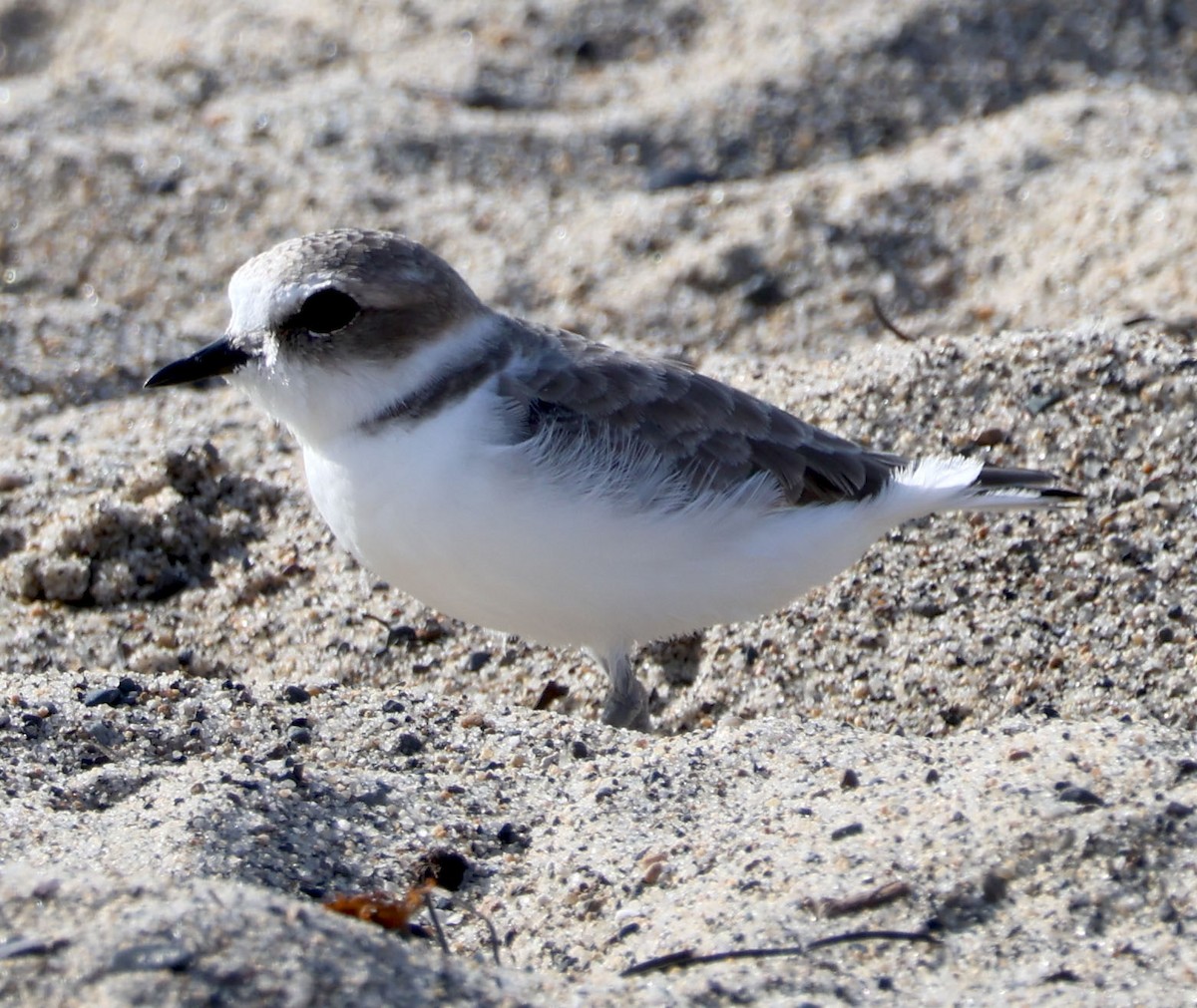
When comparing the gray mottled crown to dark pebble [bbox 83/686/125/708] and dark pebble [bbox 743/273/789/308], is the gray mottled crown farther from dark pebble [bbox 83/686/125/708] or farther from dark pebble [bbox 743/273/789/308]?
dark pebble [bbox 743/273/789/308]

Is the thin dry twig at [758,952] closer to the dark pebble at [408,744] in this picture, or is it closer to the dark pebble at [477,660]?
the dark pebble at [408,744]

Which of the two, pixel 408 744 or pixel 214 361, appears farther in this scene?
pixel 214 361

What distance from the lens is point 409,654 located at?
4570 mm

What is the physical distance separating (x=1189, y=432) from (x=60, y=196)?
4565 millimetres

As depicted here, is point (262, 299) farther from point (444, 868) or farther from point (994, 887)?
point (994, 887)

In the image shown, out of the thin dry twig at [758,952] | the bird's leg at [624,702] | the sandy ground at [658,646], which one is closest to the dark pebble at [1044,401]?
the sandy ground at [658,646]

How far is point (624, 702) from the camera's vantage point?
4.11 meters

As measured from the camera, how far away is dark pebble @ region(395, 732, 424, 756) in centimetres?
360

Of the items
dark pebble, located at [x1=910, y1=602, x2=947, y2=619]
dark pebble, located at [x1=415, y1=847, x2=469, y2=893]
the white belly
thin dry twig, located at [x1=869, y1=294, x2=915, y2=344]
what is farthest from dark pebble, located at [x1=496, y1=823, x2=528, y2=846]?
thin dry twig, located at [x1=869, y1=294, x2=915, y2=344]

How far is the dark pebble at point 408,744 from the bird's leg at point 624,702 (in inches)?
23.6

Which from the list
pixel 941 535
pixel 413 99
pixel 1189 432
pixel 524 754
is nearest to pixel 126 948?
pixel 524 754

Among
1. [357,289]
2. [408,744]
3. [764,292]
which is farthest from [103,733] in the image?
[764,292]

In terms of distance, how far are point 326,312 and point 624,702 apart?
4.02 ft

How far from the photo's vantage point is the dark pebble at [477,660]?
4.52m
